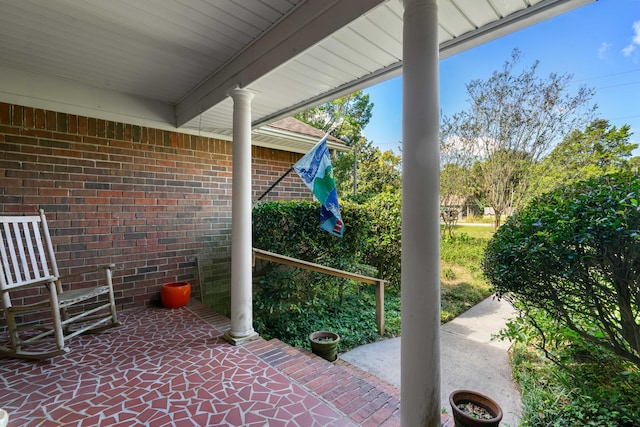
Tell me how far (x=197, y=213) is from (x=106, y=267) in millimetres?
1504

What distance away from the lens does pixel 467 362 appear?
3.23 m

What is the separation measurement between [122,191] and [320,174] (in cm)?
265

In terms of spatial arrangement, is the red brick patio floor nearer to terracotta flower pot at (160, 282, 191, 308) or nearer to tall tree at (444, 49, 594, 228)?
terracotta flower pot at (160, 282, 191, 308)

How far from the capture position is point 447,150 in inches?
317

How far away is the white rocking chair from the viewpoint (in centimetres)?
251

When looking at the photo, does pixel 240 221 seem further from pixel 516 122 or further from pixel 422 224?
pixel 516 122

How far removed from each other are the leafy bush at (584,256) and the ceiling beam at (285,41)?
1.64 m

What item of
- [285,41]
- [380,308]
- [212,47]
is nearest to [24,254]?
[212,47]

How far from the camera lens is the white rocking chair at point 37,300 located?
2.51m

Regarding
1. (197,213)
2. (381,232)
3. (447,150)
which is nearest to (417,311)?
(197,213)

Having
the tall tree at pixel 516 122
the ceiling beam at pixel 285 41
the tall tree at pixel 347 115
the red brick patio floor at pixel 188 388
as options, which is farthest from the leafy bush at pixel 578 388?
the tall tree at pixel 347 115

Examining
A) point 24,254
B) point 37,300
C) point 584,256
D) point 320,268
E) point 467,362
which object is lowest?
point 467,362

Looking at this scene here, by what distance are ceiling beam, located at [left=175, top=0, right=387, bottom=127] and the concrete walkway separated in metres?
2.98

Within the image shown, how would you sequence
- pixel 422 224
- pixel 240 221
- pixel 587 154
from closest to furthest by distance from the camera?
1. pixel 422 224
2. pixel 240 221
3. pixel 587 154
